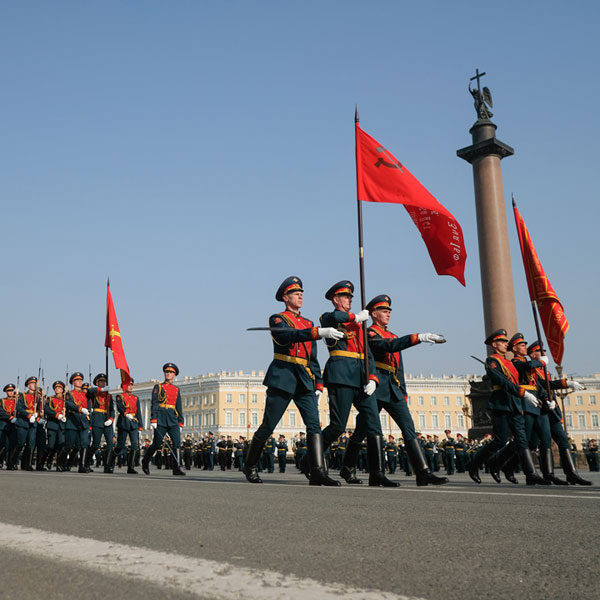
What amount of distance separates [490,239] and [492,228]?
42cm

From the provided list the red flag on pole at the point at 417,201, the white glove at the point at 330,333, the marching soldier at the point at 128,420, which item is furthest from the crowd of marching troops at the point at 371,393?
the marching soldier at the point at 128,420

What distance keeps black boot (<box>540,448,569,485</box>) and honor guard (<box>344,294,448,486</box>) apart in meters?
1.87

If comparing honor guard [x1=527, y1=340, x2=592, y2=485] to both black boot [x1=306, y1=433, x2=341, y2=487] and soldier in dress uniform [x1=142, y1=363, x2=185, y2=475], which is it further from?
soldier in dress uniform [x1=142, y1=363, x2=185, y2=475]

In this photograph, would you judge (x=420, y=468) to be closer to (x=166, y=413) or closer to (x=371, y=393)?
(x=371, y=393)

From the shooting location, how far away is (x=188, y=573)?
2.39 m

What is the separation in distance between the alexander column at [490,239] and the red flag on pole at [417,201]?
54.3ft

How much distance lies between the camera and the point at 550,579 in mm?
2301

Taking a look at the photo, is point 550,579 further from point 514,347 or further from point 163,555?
point 514,347

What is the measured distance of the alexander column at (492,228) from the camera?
82.1ft

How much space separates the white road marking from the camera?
2094mm

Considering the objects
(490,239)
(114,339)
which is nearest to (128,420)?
(114,339)

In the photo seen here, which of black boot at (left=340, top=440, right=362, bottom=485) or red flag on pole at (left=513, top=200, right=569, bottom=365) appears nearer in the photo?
black boot at (left=340, top=440, right=362, bottom=485)

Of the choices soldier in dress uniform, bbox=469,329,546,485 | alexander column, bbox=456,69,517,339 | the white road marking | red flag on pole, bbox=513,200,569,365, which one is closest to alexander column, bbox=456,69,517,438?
alexander column, bbox=456,69,517,339

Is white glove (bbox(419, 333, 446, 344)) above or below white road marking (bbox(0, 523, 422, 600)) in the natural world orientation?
above
